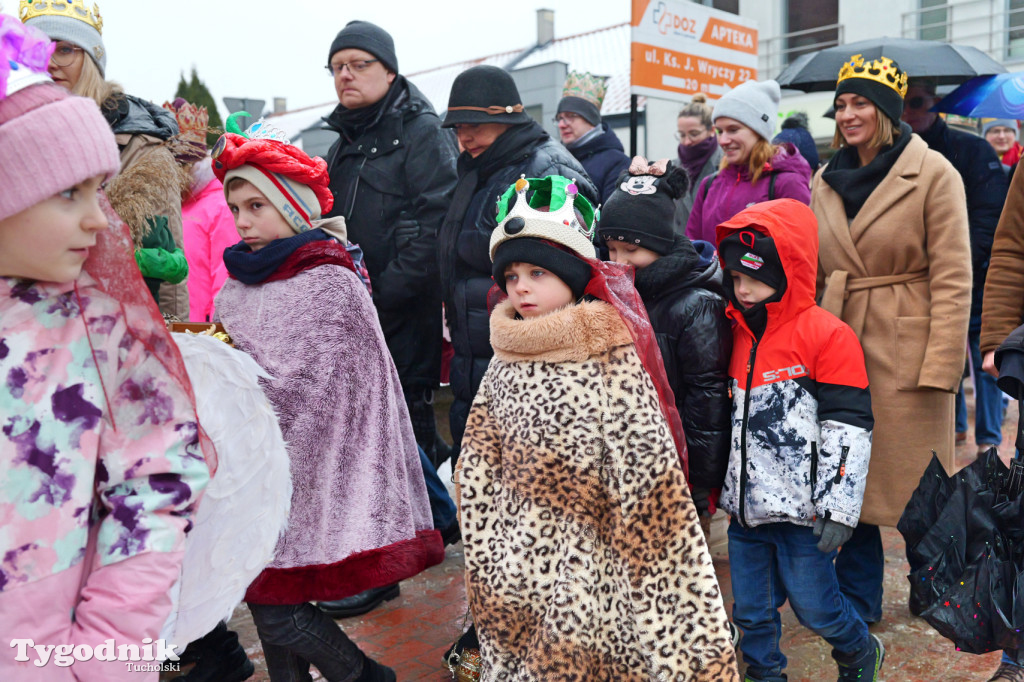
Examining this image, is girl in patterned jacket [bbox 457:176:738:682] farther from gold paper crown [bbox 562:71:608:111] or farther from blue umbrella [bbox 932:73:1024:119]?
blue umbrella [bbox 932:73:1024:119]

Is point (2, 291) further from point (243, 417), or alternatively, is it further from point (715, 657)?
point (715, 657)

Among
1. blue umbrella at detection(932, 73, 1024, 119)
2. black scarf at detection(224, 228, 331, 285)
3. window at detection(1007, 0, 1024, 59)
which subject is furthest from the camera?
window at detection(1007, 0, 1024, 59)

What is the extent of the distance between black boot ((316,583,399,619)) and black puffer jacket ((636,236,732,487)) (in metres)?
1.82

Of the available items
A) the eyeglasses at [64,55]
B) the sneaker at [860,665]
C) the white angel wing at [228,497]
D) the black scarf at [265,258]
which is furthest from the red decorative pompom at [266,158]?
the sneaker at [860,665]

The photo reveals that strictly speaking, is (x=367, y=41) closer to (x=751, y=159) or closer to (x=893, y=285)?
(x=751, y=159)

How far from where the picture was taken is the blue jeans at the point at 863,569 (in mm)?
3939

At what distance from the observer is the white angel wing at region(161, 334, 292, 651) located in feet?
6.60

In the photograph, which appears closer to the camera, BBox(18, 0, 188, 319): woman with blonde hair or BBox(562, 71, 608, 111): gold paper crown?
BBox(18, 0, 188, 319): woman with blonde hair

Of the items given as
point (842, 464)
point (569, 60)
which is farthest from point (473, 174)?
point (569, 60)

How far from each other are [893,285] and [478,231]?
1.84 metres

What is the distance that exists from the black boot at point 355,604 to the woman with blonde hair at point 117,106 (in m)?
1.58

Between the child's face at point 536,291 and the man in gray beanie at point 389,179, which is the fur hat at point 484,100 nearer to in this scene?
the man in gray beanie at point 389,179

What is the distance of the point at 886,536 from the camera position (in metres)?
5.45

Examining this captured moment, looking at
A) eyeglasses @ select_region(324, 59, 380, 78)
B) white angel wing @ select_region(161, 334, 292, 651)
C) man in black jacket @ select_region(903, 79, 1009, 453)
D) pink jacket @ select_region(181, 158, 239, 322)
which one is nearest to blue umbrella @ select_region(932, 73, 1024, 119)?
man in black jacket @ select_region(903, 79, 1009, 453)
